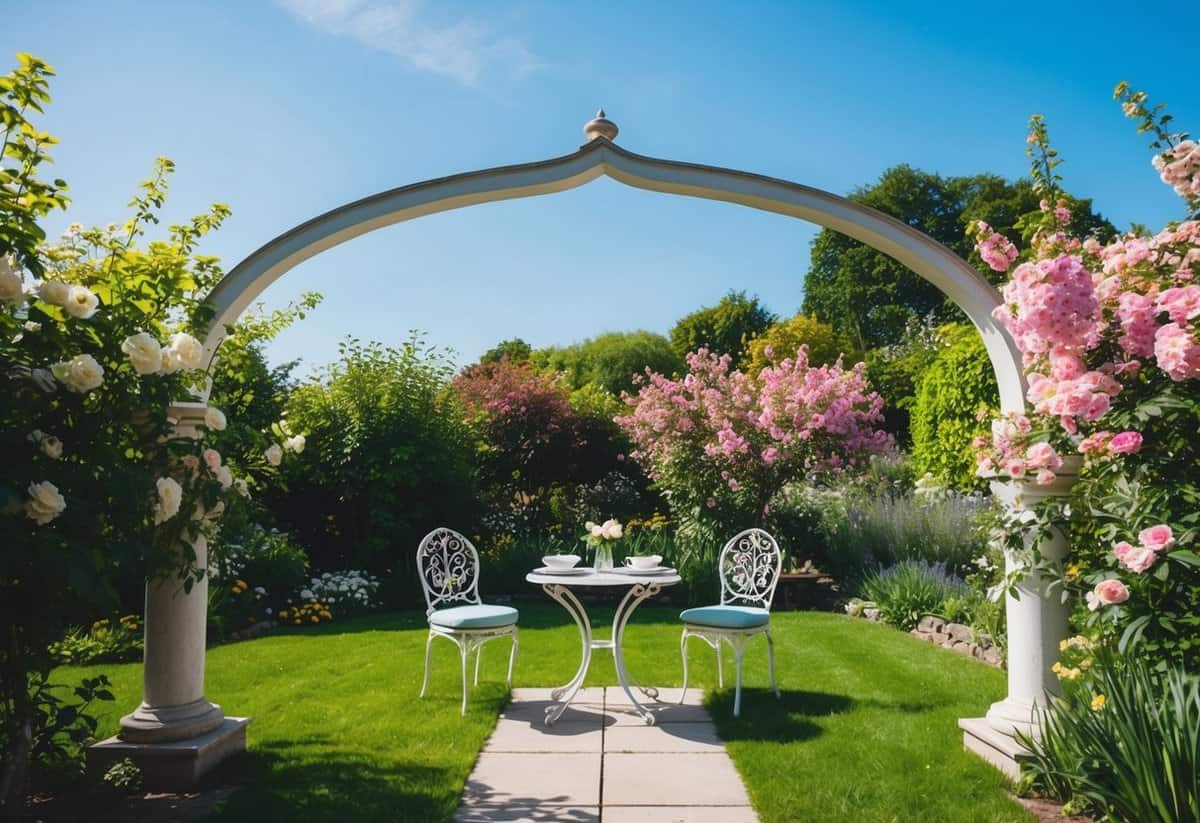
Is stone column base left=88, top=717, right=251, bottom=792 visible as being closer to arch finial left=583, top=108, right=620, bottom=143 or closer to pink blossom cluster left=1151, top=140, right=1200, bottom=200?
arch finial left=583, top=108, right=620, bottom=143

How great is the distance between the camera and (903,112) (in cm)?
589

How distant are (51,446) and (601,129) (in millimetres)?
2769

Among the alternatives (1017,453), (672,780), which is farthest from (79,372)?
(1017,453)

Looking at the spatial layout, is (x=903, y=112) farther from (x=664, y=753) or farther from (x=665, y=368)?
(x=665, y=368)

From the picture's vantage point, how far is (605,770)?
366 cm

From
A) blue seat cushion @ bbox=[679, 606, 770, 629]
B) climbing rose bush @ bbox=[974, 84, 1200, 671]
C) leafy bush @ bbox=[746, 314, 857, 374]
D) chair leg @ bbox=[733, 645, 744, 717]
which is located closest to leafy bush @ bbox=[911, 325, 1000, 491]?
blue seat cushion @ bbox=[679, 606, 770, 629]

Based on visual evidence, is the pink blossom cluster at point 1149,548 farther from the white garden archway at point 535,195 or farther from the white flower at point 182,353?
the white flower at point 182,353

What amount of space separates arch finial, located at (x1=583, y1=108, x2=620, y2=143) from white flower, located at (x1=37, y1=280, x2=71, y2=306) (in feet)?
7.88

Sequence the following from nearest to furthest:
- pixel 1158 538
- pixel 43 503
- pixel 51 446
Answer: pixel 43 503 → pixel 51 446 → pixel 1158 538

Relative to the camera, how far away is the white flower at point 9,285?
8.14 ft

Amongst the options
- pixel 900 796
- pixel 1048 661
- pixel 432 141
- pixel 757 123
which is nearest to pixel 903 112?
pixel 757 123

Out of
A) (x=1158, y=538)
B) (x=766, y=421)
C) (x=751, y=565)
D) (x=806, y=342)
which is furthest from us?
(x=806, y=342)

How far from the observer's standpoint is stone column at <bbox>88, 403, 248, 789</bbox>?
3418mm

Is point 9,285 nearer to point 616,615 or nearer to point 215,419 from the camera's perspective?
A: point 215,419
